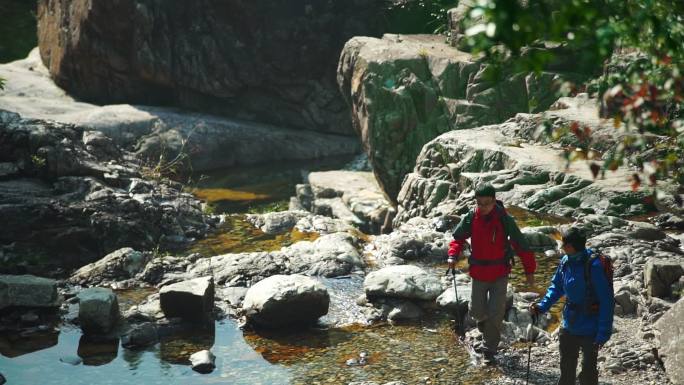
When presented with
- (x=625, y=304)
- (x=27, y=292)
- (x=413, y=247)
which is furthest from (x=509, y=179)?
(x=27, y=292)

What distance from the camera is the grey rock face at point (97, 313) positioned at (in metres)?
11.4

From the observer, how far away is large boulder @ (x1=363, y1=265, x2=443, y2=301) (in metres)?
11.7

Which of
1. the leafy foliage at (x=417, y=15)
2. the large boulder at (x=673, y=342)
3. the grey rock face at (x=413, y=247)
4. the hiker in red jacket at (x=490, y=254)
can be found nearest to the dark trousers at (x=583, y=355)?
the large boulder at (x=673, y=342)

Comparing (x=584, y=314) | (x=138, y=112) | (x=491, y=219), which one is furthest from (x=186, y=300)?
(x=138, y=112)

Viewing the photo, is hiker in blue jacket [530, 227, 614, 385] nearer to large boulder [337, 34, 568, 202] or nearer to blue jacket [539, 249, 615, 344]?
blue jacket [539, 249, 615, 344]

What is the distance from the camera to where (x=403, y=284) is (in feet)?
38.8

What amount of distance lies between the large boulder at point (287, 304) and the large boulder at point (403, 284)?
838 mm

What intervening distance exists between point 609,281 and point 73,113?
24317 mm

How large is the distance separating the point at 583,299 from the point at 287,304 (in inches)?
199

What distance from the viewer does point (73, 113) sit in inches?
1110

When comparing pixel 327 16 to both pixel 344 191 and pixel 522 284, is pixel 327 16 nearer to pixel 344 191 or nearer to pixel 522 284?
pixel 344 191

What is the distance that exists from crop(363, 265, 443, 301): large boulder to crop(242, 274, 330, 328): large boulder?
0.84m

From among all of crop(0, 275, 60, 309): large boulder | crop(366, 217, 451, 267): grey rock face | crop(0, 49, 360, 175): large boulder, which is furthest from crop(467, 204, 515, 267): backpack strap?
crop(0, 49, 360, 175): large boulder

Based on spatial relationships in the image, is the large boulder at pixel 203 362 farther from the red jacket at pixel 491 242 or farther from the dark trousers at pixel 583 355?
the dark trousers at pixel 583 355
